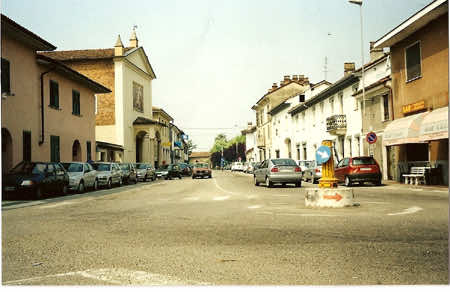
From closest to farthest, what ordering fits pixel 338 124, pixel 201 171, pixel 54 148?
pixel 54 148 < pixel 338 124 < pixel 201 171

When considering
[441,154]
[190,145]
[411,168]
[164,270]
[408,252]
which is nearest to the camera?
[164,270]

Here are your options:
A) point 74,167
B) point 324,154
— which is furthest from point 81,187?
point 324,154

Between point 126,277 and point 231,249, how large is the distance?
1848mm

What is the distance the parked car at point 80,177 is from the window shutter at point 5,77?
4.45 meters

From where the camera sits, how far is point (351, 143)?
35.1m

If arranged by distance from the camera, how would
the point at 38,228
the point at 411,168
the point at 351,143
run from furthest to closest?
the point at 351,143, the point at 411,168, the point at 38,228

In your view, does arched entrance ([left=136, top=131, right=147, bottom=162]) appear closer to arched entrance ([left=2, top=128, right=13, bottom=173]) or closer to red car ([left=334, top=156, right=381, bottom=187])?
arched entrance ([left=2, top=128, right=13, bottom=173])

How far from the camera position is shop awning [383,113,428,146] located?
21016mm

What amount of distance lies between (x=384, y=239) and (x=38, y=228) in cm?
637

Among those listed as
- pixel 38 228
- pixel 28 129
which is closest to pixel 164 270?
pixel 38 228

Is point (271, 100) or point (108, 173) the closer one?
point (108, 173)

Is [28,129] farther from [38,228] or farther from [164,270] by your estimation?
[164,270]

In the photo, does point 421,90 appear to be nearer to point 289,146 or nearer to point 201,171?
point 201,171

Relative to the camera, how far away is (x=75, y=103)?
30953 millimetres
